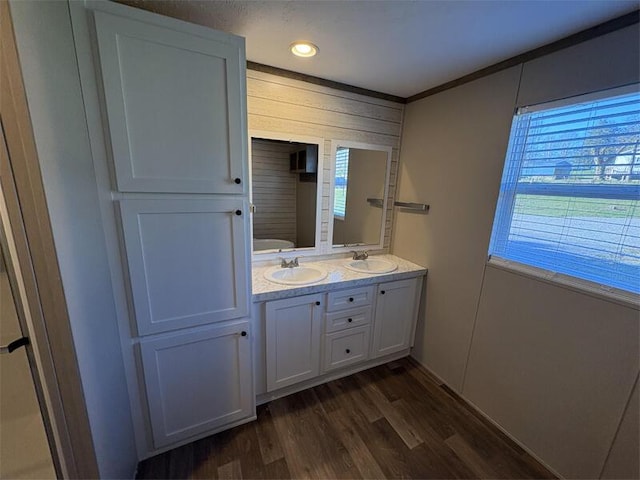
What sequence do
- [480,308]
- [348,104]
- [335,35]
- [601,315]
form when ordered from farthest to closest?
1. [348,104]
2. [480,308]
3. [335,35]
4. [601,315]

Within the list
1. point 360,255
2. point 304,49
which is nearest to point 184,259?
point 304,49

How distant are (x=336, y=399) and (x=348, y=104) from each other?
2.18 meters

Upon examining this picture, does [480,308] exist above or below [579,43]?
below

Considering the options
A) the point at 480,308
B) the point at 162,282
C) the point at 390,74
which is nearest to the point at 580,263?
the point at 480,308

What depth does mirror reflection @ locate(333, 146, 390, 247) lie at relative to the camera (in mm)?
2109

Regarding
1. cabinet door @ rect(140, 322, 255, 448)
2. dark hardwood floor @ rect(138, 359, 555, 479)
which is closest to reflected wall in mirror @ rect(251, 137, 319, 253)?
cabinet door @ rect(140, 322, 255, 448)

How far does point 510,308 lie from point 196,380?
6.04 ft

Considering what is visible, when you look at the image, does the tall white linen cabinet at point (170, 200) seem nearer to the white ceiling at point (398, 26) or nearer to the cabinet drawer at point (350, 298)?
the white ceiling at point (398, 26)

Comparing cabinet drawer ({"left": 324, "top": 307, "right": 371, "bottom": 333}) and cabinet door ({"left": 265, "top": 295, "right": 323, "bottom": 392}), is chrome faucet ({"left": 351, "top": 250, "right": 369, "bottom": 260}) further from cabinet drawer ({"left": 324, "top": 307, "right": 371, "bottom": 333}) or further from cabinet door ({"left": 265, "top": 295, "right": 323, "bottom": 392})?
cabinet door ({"left": 265, "top": 295, "right": 323, "bottom": 392})

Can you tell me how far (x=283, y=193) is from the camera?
1948mm

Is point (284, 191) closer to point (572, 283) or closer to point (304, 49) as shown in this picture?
point (304, 49)

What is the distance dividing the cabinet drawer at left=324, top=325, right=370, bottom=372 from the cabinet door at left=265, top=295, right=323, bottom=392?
0.10m

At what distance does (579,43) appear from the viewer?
121cm

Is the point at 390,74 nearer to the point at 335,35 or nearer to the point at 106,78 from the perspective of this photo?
the point at 335,35
